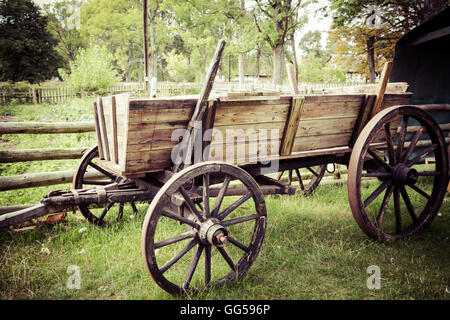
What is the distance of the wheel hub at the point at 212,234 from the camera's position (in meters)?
2.23

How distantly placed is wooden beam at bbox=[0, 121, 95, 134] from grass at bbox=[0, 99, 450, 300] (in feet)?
3.91

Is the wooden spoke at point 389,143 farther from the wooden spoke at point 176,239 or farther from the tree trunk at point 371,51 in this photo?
the tree trunk at point 371,51

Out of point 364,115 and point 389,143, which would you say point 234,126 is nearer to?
point 364,115

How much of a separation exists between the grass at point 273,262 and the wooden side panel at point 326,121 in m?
1.05

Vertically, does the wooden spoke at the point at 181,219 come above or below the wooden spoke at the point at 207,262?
above

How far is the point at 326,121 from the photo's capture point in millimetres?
2902

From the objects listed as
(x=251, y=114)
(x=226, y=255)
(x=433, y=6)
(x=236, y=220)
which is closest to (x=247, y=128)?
(x=251, y=114)

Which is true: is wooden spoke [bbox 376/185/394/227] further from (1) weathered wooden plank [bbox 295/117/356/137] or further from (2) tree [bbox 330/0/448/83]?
(2) tree [bbox 330/0/448/83]

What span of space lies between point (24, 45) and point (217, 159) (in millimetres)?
28090

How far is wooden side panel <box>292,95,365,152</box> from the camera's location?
109 inches

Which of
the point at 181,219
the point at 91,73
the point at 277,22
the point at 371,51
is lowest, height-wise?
the point at 181,219

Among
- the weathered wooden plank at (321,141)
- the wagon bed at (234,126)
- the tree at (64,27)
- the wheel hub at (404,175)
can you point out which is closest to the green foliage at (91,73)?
the wagon bed at (234,126)

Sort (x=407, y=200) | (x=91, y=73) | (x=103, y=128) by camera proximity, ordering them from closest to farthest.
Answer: (x=103, y=128) < (x=407, y=200) < (x=91, y=73)
